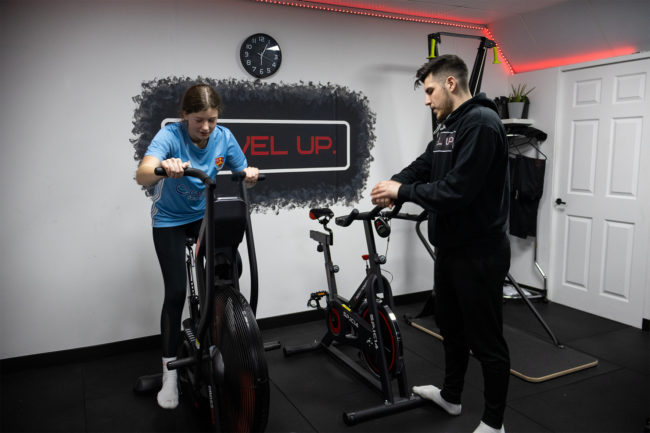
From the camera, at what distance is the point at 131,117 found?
3146 mm

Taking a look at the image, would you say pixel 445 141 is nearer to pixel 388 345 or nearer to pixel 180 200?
pixel 388 345

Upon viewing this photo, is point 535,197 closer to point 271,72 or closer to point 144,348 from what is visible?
point 271,72

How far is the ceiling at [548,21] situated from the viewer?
3570mm

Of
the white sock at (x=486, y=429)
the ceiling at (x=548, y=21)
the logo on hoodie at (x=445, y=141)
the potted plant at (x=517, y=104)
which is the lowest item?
the white sock at (x=486, y=429)

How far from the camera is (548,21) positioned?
397 cm

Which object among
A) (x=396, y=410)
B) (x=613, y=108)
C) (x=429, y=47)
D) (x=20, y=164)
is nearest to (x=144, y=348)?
(x=20, y=164)

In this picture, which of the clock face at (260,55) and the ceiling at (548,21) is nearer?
the clock face at (260,55)

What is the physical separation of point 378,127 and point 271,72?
104cm

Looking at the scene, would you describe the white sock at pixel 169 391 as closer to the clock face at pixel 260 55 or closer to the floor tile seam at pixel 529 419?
the floor tile seam at pixel 529 419

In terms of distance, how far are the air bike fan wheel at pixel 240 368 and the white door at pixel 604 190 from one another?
3.25m

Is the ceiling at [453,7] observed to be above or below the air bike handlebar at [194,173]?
above

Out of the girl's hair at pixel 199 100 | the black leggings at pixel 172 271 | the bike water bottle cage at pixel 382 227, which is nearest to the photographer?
the girl's hair at pixel 199 100

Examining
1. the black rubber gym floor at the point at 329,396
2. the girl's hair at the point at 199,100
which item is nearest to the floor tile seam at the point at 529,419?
the black rubber gym floor at the point at 329,396

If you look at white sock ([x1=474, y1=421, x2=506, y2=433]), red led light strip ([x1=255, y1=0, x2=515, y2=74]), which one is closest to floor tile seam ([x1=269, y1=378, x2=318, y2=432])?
white sock ([x1=474, y1=421, x2=506, y2=433])
